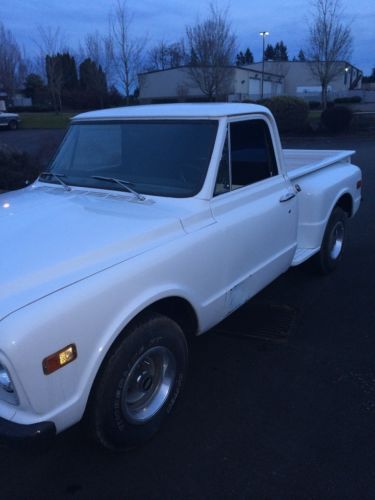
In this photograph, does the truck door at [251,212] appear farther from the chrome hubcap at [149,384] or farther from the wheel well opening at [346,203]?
the wheel well opening at [346,203]

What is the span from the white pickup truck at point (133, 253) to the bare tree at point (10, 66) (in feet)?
134

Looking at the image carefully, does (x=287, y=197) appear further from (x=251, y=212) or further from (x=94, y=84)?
(x=94, y=84)

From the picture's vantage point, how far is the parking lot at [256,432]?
100 inches

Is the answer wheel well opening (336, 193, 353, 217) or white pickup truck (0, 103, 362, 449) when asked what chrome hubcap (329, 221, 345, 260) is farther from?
white pickup truck (0, 103, 362, 449)

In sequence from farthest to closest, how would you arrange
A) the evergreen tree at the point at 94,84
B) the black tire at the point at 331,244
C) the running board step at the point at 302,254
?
the evergreen tree at the point at 94,84
the black tire at the point at 331,244
the running board step at the point at 302,254

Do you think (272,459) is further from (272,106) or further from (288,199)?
(272,106)

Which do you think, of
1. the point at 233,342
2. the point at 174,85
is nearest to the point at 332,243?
the point at 233,342

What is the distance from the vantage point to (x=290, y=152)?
634 centimetres

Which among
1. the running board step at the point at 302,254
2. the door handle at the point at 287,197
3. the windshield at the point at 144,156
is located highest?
the windshield at the point at 144,156

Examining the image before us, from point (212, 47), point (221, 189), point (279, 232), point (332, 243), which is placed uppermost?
point (212, 47)

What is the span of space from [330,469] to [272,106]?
70.4 ft

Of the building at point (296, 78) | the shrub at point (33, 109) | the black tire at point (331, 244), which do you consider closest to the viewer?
the black tire at point (331, 244)

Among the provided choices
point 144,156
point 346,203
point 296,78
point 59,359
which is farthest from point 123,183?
point 296,78

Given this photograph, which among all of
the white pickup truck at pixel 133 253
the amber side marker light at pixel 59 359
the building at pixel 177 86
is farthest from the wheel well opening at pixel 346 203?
the building at pixel 177 86
